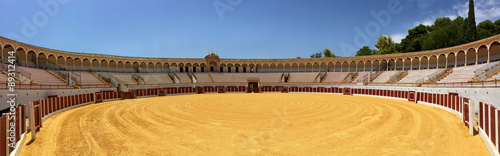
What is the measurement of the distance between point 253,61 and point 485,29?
49.9 m

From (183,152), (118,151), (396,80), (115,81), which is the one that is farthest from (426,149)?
(115,81)

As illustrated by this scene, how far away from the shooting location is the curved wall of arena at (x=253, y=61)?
27094 mm

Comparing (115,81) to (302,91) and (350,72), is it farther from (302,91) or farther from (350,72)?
(350,72)

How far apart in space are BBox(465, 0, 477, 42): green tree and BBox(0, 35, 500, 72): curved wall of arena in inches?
532

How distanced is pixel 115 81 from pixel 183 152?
30863 mm

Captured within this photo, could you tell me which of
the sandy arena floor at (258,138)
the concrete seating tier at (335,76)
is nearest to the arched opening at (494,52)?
the concrete seating tier at (335,76)

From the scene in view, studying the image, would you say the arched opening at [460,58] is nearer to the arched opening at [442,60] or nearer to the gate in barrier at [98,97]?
the arched opening at [442,60]

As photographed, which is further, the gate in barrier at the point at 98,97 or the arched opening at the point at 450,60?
the arched opening at the point at 450,60

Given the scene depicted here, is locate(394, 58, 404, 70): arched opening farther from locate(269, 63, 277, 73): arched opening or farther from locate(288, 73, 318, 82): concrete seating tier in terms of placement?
locate(269, 63, 277, 73): arched opening

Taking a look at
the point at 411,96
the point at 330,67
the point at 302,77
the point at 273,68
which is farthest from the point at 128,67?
the point at 411,96

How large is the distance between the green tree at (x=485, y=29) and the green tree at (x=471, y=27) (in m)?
3.34

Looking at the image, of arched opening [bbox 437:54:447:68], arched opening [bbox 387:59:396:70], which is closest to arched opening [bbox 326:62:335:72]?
arched opening [bbox 387:59:396:70]

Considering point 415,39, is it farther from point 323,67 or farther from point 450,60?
point 323,67

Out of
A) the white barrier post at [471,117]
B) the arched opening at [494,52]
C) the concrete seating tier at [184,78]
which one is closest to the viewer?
the white barrier post at [471,117]
